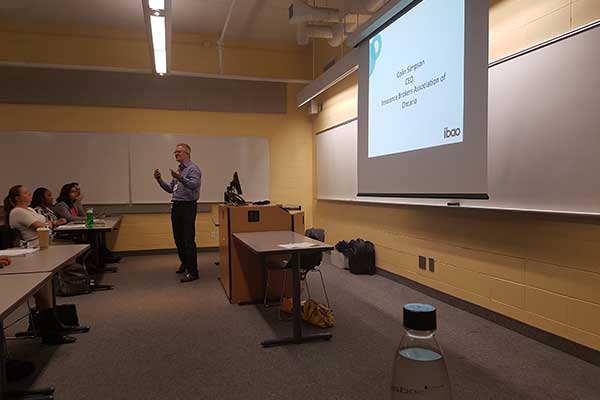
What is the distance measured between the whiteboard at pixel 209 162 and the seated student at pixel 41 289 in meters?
2.69

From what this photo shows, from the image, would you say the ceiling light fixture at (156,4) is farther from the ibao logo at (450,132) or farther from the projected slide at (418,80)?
the ibao logo at (450,132)

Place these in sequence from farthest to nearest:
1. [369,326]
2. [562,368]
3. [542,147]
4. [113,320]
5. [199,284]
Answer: [199,284], [113,320], [369,326], [542,147], [562,368]

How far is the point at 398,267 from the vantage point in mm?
4527

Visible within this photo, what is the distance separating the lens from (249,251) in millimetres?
3842

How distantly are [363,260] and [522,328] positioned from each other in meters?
2.20

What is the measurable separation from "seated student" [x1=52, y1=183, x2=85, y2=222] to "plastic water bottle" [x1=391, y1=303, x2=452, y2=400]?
202 inches

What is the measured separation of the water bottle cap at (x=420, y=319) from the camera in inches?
26.9

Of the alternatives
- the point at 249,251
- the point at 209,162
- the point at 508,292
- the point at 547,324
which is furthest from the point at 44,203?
the point at 547,324

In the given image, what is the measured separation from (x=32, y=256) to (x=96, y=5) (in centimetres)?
427

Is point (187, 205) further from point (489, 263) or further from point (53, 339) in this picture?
point (489, 263)

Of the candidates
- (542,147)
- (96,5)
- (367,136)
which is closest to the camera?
(542,147)

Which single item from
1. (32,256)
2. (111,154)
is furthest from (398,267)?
(111,154)

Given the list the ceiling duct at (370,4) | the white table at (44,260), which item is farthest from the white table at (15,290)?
the ceiling duct at (370,4)

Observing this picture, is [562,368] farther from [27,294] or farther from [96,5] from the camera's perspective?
[96,5]
